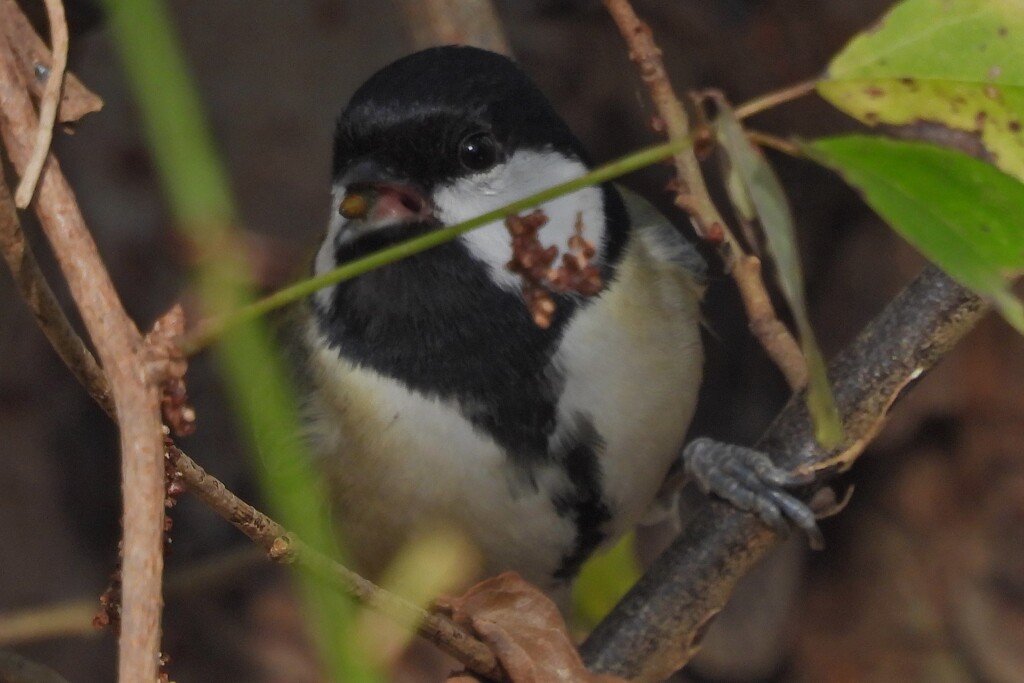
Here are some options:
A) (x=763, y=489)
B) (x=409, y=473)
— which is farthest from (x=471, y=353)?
(x=763, y=489)

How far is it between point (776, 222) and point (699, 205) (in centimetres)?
49

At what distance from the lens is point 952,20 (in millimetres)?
645

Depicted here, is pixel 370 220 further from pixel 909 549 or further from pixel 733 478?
pixel 909 549

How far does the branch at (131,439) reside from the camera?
52cm

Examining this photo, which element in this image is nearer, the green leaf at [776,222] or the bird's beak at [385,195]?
the green leaf at [776,222]

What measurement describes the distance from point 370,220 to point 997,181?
69 centimetres

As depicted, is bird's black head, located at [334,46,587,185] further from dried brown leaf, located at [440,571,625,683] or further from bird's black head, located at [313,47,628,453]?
dried brown leaf, located at [440,571,625,683]

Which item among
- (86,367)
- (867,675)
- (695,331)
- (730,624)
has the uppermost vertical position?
(86,367)

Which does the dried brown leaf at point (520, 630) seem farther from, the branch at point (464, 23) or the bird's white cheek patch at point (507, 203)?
the branch at point (464, 23)

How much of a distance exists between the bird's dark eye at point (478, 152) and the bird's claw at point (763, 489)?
0.36 m

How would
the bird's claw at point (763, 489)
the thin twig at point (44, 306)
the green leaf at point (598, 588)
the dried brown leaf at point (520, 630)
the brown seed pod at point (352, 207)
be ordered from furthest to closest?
1. the green leaf at point (598, 588)
2. the bird's claw at point (763, 489)
3. the brown seed pod at point (352, 207)
4. the dried brown leaf at point (520, 630)
5. the thin twig at point (44, 306)

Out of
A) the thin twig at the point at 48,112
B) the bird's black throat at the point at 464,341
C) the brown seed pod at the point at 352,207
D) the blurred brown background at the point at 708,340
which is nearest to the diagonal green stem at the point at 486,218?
the thin twig at the point at 48,112

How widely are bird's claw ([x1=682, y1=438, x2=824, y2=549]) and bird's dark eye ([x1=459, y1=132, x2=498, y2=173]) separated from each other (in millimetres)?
358

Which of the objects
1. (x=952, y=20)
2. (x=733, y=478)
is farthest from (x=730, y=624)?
(x=952, y=20)
